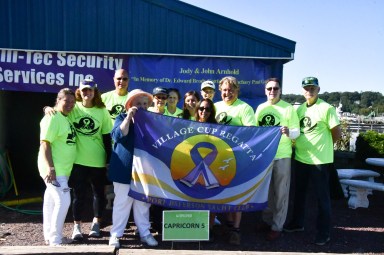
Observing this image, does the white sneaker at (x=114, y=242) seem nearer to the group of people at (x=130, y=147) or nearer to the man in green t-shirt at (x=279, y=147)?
the group of people at (x=130, y=147)

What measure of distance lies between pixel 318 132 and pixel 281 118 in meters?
0.50

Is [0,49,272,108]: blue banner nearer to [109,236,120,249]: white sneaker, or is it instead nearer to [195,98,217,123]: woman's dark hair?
[195,98,217,123]: woman's dark hair

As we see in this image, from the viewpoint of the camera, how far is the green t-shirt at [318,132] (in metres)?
5.13

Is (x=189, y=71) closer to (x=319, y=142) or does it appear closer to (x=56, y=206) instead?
(x=319, y=142)

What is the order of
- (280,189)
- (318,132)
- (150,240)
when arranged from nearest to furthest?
(150,240) < (318,132) < (280,189)

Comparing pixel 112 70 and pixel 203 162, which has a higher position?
pixel 112 70

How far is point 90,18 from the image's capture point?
7.79 meters

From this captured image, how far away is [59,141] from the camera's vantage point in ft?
15.5

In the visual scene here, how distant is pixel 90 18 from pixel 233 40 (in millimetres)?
2738

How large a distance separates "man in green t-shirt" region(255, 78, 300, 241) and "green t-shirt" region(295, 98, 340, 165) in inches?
6.0

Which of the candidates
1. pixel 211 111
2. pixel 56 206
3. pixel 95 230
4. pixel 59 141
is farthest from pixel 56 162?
pixel 211 111

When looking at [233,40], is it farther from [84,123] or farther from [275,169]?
[84,123]

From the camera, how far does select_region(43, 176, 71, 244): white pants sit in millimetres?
4648

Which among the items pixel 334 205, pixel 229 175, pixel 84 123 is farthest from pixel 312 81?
pixel 334 205
